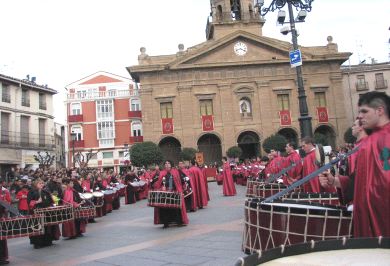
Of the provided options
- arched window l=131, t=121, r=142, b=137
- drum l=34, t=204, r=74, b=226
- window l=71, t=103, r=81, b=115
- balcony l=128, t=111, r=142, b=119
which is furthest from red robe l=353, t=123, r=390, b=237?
window l=71, t=103, r=81, b=115

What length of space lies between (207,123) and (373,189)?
4282cm

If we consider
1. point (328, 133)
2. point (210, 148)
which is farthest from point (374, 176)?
point (328, 133)

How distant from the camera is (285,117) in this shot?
46.7 metres

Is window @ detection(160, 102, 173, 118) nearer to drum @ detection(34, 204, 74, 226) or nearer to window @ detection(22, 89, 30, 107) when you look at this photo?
window @ detection(22, 89, 30, 107)

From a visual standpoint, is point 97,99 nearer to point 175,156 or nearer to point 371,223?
point 175,156

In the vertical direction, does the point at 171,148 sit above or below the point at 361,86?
below

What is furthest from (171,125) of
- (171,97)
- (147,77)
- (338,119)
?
(338,119)

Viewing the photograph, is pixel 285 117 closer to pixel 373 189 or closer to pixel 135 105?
pixel 135 105

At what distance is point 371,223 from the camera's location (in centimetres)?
321

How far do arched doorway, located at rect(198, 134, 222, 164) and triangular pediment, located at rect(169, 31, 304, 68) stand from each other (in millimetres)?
8231

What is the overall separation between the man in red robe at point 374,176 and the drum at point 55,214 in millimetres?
7924

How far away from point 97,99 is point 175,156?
15.1m

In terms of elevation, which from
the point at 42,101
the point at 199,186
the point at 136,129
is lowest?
the point at 199,186

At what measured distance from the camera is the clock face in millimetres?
47375
